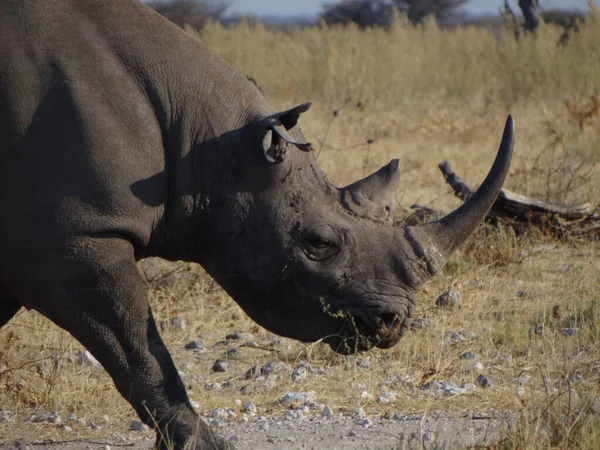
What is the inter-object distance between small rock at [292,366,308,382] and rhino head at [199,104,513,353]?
→ 1.35m

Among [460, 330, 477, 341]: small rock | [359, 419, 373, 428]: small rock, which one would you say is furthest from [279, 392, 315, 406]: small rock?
[460, 330, 477, 341]: small rock

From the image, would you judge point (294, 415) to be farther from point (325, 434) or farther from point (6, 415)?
point (6, 415)

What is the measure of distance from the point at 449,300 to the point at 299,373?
165cm

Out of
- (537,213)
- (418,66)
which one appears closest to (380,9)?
(418,66)

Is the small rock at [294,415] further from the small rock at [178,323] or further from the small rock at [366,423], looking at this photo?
the small rock at [178,323]

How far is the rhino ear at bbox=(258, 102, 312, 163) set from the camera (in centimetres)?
470

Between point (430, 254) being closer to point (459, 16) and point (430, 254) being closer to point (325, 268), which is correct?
point (325, 268)

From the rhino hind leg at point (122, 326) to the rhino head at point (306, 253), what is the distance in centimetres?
46

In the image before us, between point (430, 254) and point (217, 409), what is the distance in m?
1.44

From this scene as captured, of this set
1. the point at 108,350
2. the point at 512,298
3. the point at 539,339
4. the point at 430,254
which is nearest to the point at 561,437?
the point at 430,254

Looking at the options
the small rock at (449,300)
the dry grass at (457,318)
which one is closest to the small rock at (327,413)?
the dry grass at (457,318)

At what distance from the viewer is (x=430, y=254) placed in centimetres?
495

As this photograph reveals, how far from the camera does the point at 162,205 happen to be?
470 centimetres

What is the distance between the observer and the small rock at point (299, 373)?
625 cm
